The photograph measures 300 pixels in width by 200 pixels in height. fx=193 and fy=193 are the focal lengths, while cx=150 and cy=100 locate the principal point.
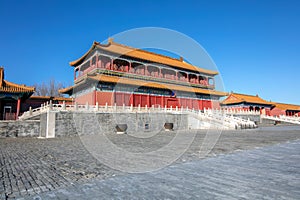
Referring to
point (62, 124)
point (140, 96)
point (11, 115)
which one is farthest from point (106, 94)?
point (11, 115)

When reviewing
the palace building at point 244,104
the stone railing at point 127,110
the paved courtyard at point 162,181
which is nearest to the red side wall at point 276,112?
the palace building at point 244,104

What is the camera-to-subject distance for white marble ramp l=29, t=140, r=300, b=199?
2.57 metres

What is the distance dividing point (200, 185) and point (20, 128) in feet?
47.0

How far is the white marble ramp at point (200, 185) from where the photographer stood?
2566 millimetres

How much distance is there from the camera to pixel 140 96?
21625 millimetres

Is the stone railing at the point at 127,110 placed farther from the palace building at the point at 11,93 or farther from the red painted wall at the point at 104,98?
the palace building at the point at 11,93

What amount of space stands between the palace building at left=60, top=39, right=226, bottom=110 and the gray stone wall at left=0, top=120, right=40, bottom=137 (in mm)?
5778

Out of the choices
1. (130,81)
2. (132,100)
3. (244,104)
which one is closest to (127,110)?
(132,100)

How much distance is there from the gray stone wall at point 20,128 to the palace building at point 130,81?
5.78m

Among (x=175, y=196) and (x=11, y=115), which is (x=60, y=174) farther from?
(x=11, y=115)

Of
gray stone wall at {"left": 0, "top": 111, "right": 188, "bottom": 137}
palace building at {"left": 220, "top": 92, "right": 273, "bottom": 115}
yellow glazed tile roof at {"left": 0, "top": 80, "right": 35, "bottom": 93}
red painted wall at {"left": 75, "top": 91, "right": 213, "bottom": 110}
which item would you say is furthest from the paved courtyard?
palace building at {"left": 220, "top": 92, "right": 273, "bottom": 115}

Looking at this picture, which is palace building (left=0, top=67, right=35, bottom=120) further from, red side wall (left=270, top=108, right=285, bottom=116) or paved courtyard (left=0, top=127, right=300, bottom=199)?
red side wall (left=270, top=108, right=285, bottom=116)

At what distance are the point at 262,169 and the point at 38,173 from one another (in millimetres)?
4483

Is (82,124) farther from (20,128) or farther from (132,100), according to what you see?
(132,100)
